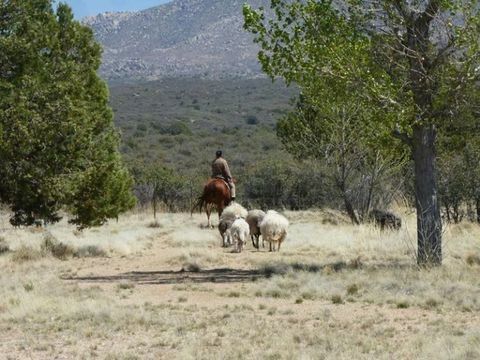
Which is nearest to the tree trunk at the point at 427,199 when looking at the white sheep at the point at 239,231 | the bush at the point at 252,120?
the white sheep at the point at 239,231

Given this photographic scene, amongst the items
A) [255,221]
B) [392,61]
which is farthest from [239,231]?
[392,61]

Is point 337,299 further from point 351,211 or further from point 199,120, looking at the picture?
point 199,120

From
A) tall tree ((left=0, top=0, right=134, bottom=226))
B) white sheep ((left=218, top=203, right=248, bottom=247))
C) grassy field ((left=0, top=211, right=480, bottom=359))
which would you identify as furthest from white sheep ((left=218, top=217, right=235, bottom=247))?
tall tree ((left=0, top=0, right=134, bottom=226))

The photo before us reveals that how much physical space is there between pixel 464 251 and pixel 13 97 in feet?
36.2

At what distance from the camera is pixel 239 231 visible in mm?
20953

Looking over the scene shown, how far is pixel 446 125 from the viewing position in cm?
1628

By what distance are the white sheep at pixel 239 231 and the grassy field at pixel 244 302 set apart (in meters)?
0.38

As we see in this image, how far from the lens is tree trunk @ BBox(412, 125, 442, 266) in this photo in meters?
15.4

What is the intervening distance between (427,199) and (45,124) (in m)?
9.10

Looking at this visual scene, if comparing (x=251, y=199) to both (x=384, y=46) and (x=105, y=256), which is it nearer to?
(x=105, y=256)

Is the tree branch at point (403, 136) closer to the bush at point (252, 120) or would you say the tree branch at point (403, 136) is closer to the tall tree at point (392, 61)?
the tall tree at point (392, 61)

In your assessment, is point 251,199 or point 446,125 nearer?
point 446,125

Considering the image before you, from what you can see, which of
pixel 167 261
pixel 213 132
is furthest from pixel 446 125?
pixel 213 132

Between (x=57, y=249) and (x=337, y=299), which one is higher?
(x=57, y=249)
